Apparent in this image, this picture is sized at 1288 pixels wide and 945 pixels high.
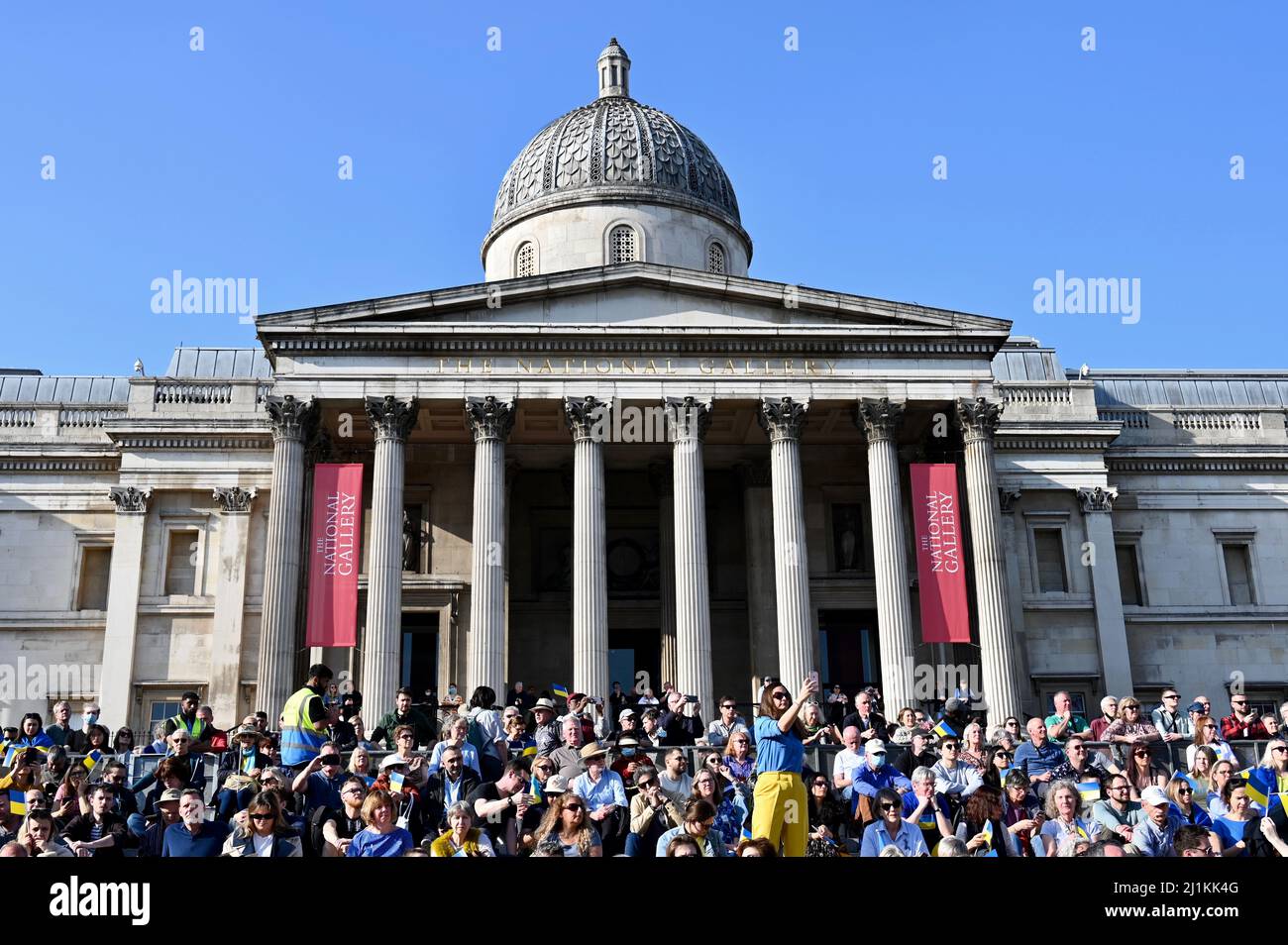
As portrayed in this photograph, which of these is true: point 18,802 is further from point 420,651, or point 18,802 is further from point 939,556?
point 939,556

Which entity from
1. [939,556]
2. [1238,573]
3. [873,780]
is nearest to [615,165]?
[939,556]

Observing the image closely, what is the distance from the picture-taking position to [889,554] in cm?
3203

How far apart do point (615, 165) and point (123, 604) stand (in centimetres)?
1951

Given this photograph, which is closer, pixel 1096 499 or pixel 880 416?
pixel 880 416

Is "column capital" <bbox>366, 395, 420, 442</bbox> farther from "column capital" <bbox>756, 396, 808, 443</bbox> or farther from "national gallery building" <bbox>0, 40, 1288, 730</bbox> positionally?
"column capital" <bbox>756, 396, 808, 443</bbox>

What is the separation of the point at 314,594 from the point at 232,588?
23.9 ft

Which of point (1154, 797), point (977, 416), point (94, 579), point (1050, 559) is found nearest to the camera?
point (1154, 797)

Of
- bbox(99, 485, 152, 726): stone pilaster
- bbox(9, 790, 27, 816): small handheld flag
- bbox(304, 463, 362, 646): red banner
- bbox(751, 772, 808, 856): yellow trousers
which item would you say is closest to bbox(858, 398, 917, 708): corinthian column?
bbox(304, 463, 362, 646): red banner

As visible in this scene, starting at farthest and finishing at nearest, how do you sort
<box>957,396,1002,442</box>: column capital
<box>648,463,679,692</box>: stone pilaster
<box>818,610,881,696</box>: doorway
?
→ <box>818,610,881,696</box>: doorway, <box>648,463,679,692</box>: stone pilaster, <box>957,396,1002,442</box>: column capital

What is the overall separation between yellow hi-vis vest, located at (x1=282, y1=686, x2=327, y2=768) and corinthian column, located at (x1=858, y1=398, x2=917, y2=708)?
16.1m

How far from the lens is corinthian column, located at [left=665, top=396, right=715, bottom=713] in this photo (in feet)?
100

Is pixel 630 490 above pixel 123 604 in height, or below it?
above
